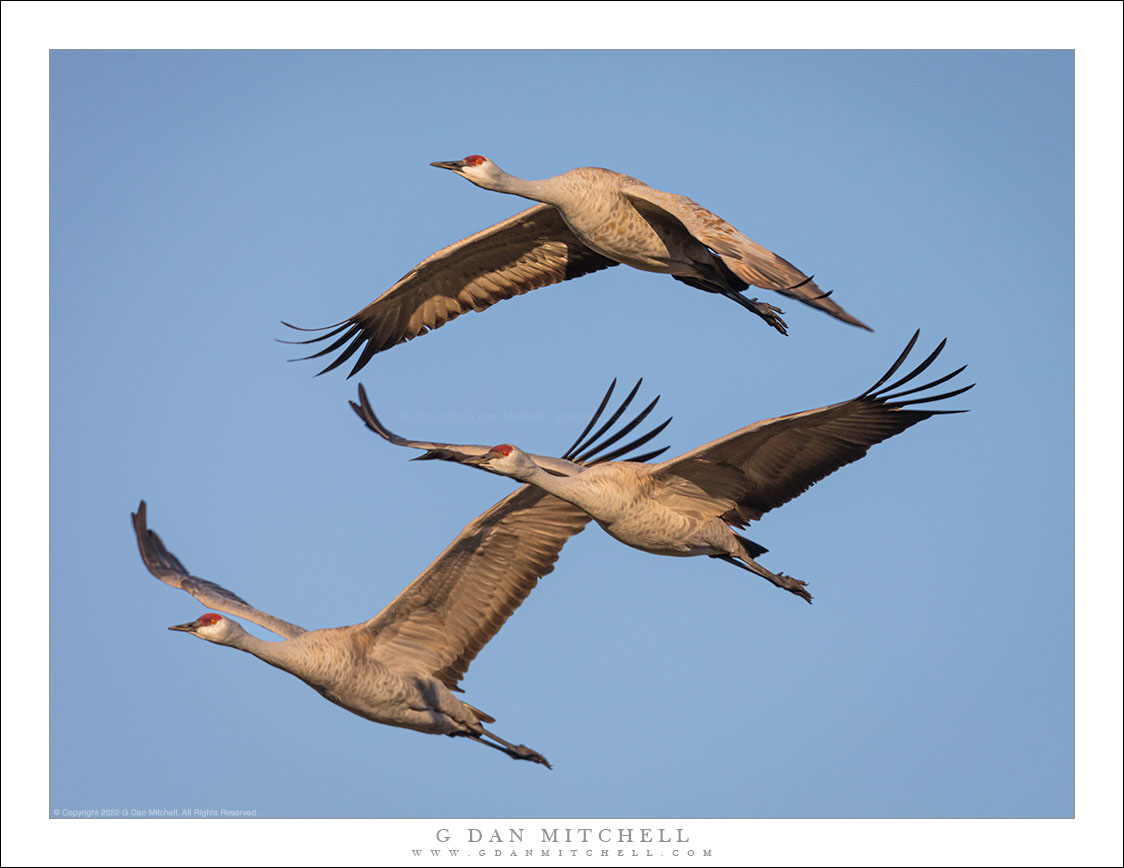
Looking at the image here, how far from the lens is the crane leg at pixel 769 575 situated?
47.9 ft

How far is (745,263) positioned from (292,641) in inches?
194

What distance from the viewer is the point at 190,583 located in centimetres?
1628

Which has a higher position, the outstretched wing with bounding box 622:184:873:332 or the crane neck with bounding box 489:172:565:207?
the crane neck with bounding box 489:172:565:207

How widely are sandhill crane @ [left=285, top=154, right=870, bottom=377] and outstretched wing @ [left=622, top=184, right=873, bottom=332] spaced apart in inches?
0.5

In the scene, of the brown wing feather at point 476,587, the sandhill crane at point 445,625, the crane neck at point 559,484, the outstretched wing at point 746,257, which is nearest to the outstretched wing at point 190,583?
the sandhill crane at point 445,625

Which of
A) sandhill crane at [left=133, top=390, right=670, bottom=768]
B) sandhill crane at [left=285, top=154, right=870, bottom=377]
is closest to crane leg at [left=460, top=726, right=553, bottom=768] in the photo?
sandhill crane at [left=133, top=390, right=670, bottom=768]

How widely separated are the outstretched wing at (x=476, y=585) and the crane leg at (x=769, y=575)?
1.43 m

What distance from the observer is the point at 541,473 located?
46.0 ft

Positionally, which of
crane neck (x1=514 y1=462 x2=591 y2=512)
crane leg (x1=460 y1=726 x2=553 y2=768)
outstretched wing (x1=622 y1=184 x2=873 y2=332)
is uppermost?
outstretched wing (x1=622 y1=184 x2=873 y2=332)

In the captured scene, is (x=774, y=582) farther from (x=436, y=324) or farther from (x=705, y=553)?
(x=436, y=324)

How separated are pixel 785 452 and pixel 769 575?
1134mm

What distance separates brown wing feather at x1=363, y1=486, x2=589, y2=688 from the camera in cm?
1484

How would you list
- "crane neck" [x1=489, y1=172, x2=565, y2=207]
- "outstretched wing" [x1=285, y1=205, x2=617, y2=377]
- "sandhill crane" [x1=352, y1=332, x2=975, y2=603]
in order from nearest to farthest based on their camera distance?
"sandhill crane" [x1=352, y1=332, x2=975, y2=603] < "crane neck" [x1=489, y1=172, x2=565, y2=207] < "outstretched wing" [x1=285, y1=205, x2=617, y2=377]

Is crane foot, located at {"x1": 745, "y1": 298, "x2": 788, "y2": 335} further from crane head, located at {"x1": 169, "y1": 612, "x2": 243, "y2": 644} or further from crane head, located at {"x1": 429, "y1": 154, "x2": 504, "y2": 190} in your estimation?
crane head, located at {"x1": 169, "y1": 612, "x2": 243, "y2": 644}
